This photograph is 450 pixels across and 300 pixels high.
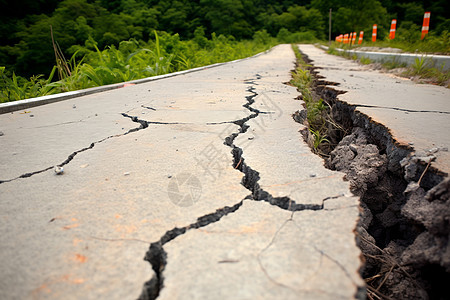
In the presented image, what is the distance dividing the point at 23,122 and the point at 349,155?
2026mm

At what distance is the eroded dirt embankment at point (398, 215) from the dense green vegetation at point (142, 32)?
302cm

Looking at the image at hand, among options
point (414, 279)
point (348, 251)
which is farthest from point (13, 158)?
point (414, 279)

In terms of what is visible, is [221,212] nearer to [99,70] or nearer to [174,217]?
[174,217]

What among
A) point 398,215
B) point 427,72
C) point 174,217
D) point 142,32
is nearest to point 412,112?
point 398,215

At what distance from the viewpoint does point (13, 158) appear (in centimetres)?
124

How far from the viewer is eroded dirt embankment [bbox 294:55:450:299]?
0.76m

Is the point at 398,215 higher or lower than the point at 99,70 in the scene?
lower

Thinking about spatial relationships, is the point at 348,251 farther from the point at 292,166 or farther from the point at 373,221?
the point at 373,221

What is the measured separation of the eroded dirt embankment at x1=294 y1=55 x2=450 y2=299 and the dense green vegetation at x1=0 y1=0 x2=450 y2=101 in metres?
3.02

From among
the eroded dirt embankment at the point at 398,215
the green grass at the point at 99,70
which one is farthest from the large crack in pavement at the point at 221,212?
the green grass at the point at 99,70

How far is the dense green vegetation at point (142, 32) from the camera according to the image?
12.5 feet

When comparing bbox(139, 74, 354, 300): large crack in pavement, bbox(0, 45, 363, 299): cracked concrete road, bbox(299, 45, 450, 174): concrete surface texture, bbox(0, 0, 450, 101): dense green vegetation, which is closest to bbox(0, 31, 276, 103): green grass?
bbox(0, 0, 450, 101): dense green vegetation

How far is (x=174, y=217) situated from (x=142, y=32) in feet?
76.4

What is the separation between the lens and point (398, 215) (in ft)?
3.89
